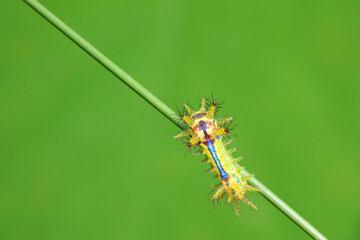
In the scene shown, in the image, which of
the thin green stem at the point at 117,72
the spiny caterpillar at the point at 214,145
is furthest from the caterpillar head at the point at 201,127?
the thin green stem at the point at 117,72

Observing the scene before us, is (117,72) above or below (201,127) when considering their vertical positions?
below

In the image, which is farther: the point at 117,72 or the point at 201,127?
the point at 201,127

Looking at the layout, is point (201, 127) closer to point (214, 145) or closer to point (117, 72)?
point (214, 145)

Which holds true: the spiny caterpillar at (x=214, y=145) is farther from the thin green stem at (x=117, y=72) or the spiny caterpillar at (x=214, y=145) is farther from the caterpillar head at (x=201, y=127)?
the thin green stem at (x=117, y=72)

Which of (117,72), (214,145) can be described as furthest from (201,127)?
(117,72)

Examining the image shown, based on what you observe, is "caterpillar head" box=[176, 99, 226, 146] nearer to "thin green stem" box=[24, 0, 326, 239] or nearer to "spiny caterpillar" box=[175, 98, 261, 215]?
"spiny caterpillar" box=[175, 98, 261, 215]

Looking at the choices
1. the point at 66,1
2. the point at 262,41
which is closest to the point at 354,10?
the point at 262,41

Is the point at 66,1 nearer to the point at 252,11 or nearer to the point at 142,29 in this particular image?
the point at 142,29

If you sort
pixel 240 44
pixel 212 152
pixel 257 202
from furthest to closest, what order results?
pixel 240 44 → pixel 257 202 → pixel 212 152

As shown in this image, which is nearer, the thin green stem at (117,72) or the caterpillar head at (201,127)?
the thin green stem at (117,72)

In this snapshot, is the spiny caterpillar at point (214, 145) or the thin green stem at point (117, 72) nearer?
the thin green stem at point (117, 72)

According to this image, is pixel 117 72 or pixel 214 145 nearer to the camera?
pixel 117 72
